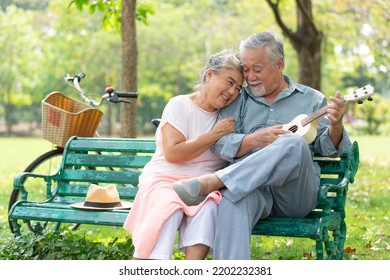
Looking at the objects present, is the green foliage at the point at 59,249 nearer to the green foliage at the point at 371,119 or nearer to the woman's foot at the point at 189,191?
the woman's foot at the point at 189,191

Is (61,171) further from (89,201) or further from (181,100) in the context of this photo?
(181,100)

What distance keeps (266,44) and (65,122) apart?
1.76m

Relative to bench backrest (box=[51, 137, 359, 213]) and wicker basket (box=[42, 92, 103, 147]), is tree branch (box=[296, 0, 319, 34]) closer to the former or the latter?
wicker basket (box=[42, 92, 103, 147])

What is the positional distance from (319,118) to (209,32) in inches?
1206

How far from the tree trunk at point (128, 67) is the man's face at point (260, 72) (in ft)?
10.5

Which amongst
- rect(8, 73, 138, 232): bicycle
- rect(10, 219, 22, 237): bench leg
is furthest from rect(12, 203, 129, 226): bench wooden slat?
rect(8, 73, 138, 232): bicycle

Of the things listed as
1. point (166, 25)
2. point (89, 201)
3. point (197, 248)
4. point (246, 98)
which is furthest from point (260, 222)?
point (166, 25)

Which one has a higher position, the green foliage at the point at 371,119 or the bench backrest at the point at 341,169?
the bench backrest at the point at 341,169

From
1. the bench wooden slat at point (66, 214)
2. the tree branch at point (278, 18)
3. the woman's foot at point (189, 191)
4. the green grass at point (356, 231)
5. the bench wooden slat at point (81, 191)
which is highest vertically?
the tree branch at point (278, 18)

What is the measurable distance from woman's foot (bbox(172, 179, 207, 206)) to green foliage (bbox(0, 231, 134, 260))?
95 cm

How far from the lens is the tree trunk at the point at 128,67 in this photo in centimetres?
740

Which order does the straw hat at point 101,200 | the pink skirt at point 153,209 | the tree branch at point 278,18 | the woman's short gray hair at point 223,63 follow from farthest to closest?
1. the tree branch at point 278,18
2. the straw hat at point 101,200
3. the woman's short gray hair at point 223,63
4. the pink skirt at point 153,209

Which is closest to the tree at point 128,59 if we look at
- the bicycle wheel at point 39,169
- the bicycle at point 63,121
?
the bicycle wheel at point 39,169

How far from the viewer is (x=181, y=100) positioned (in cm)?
432
